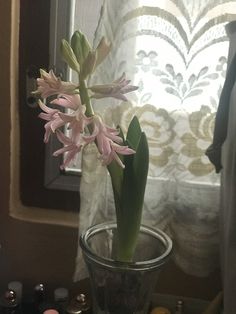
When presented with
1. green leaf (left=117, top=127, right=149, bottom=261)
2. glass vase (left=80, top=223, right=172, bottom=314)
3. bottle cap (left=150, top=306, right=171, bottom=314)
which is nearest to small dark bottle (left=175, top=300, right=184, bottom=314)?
bottle cap (left=150, top=306, right=171, bottom=314)

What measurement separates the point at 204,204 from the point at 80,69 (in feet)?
1.39

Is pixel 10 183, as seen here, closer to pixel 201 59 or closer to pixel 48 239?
pixel 48 239

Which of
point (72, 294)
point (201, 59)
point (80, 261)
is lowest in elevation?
point (72, 294)

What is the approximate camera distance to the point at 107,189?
1.05m

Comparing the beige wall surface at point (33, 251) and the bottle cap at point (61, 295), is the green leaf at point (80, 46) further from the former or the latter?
the bottle cap at point (61, 295)

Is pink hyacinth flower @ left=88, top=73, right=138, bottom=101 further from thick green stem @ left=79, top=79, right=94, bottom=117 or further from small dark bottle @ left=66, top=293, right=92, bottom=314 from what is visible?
small dark bottle @ left=66, top=293, right=92, bottom=314

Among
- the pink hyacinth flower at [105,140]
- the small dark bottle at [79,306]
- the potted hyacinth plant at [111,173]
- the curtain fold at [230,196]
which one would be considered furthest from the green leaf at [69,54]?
the small dark bottle at [79,306]

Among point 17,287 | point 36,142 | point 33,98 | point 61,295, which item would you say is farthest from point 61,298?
point 33,98

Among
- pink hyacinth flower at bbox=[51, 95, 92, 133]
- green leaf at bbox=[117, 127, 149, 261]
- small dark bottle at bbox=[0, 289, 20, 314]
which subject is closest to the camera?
pink hyacinth flower at bbox=[51, 95, 92, 133]

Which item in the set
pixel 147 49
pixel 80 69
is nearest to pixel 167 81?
pixel 147 49

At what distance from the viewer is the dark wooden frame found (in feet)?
3.65

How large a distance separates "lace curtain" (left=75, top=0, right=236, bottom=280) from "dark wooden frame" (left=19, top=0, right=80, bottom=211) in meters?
0.18

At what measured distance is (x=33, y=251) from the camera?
48.3 inches

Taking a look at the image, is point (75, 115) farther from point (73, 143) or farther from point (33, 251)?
point (33, 251)
